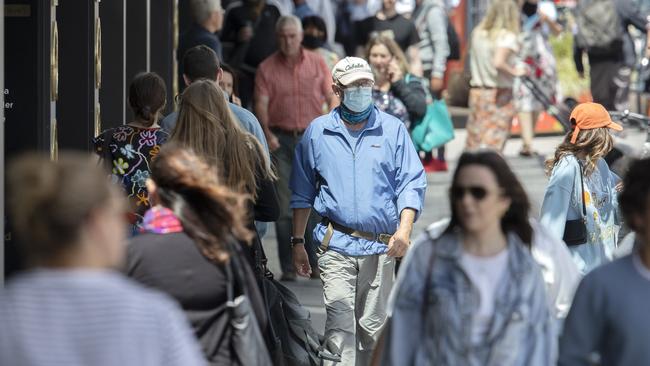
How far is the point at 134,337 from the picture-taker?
12.3 ft

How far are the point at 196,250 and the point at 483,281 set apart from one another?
2.85 ft

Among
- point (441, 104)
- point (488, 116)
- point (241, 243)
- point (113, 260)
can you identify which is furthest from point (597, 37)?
point (113, 260)

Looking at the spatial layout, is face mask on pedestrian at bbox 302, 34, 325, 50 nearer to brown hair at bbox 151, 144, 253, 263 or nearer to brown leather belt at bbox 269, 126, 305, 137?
brown leather belt at bbox 269, 126, 305, 137

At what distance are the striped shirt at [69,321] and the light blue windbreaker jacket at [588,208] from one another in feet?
12.2

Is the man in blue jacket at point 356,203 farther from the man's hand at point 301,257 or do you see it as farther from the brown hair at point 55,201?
the brown hair at point 55,201

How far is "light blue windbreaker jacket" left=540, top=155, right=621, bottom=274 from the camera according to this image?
23.9ft

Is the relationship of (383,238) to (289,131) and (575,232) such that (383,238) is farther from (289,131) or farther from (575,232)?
(289,131)

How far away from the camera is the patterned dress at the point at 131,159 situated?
729 cm

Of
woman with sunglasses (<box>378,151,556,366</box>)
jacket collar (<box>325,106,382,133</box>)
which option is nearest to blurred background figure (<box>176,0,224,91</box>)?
jacket collar (<box>325,106,382,133</box>)

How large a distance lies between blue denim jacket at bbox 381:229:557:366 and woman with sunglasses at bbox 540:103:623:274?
2.27 m

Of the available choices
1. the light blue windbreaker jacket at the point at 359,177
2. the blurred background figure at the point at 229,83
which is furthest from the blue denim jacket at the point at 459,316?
the blurred background figure at the point at 229,83

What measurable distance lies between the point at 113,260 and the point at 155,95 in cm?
381

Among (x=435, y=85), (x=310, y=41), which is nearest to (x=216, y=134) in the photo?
(x=310, y=41)

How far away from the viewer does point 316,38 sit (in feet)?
43.3
